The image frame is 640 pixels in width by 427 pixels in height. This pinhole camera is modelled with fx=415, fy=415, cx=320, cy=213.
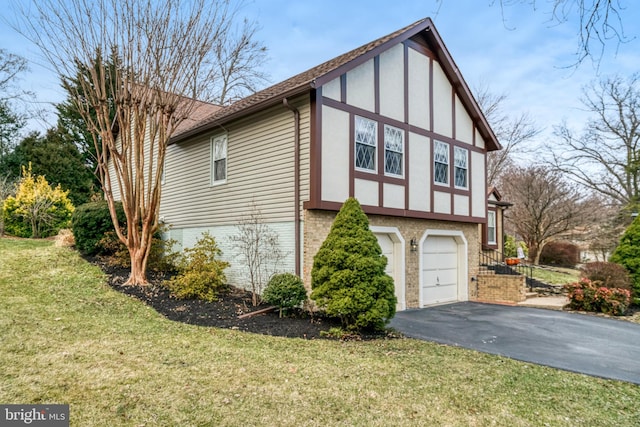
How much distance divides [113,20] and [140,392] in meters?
8.45

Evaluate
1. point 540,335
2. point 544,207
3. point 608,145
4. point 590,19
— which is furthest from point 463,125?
point 608,145

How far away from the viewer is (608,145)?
24.3m

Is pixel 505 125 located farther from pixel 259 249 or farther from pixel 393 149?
pixel 259 249

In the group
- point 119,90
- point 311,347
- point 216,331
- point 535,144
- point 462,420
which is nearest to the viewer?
point 462,420

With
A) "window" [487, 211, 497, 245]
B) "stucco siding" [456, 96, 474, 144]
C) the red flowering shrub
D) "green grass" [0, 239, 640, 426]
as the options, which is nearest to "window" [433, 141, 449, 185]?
"stucco siding" [456, 96, 474, 144]

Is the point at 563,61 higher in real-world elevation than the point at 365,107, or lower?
lower

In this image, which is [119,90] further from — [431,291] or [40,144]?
[40,144]

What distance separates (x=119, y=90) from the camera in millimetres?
9758

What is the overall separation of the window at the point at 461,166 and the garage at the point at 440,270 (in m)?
1.76

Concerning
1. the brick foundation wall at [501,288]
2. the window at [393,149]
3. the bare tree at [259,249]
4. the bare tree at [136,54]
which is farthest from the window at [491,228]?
the bare tree at [136,54]

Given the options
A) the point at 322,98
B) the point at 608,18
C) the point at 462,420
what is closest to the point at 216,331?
the point at 462,420

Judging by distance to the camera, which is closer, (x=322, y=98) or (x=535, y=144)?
(x=322, y=98)

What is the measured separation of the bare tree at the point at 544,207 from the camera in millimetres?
23609

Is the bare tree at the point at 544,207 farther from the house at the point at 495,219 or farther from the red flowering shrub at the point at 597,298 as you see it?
the red flowering shrub at the point at 597,298
